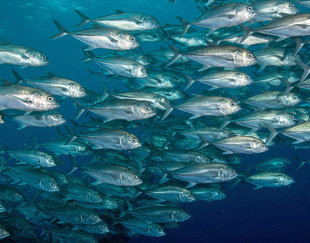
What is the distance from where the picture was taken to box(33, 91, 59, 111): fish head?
367cm

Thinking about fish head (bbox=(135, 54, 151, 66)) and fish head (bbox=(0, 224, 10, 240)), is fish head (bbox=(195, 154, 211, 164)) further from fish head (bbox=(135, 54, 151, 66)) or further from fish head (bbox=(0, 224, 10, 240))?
fish head (bbox=(0, 224, 10, 240))

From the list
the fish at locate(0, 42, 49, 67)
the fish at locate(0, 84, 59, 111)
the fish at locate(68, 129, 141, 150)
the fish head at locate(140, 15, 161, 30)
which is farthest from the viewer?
the fish head at locate(140, 15, 161, 30)

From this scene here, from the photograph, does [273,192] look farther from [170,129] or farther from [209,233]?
[170,129]

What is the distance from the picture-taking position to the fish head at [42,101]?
3666mm

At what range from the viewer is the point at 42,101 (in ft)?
12.1

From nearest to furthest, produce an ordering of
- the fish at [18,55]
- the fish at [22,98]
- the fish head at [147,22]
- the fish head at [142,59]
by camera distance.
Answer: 1. the fish at [22,98]
2. the fish at [18,55]
3. the fish head at [147,22]
4. the fish head at [142,59]

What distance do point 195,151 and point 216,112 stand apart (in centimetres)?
108

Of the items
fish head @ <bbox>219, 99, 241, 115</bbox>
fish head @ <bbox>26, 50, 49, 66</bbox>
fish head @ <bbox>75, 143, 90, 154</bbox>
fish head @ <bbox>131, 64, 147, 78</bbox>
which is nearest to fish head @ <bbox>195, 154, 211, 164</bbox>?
fish head @ <bbox>219, 99, 241, 115</bbox>

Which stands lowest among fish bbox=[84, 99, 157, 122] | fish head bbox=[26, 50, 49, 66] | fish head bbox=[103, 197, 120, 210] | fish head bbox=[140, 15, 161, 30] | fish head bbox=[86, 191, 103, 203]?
fish head bbox=[103, 197, 120, 210]

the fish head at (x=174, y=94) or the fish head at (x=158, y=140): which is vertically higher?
the fish head at (x=174, y=94)

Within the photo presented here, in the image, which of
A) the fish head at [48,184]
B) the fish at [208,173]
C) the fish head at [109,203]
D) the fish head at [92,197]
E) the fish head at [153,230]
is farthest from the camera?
the fish head at [109,203]

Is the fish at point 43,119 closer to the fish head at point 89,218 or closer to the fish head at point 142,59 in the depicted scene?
the fish head at point 89,218

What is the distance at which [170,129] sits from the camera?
6.48m

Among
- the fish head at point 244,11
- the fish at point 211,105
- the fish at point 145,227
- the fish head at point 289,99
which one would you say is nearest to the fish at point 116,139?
the fish at point 211,105
